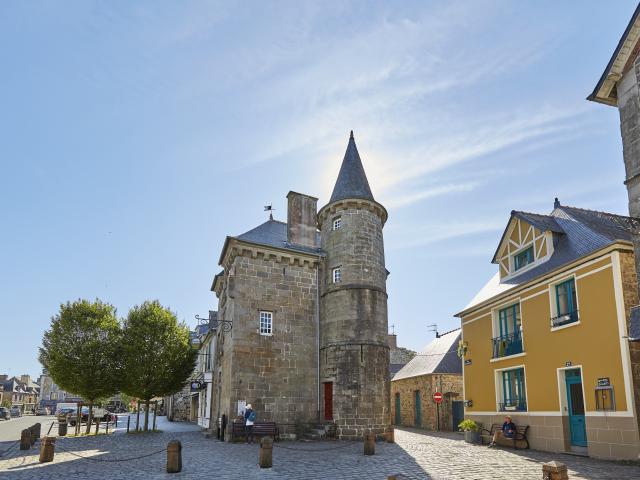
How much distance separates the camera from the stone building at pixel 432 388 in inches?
1043

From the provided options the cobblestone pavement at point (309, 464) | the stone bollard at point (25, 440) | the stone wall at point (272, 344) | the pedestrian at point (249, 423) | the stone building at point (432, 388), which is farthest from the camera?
the stone building at point (432, 388)

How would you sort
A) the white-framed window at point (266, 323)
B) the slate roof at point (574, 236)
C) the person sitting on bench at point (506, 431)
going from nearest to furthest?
the slate roof at point (574, 236), the person sitting on bench at point (506, 431), the white-framed window at point (266, 323)

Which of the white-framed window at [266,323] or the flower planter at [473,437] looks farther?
the white-framed window at [266,323]

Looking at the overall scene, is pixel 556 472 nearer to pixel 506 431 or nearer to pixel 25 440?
pixel 506 431

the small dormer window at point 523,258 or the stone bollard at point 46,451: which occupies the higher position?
the small dormer window at point 523,258

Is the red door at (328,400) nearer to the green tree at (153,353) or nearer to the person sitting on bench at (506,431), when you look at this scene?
the person sitting on bench at (506,431)

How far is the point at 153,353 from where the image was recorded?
2330cm

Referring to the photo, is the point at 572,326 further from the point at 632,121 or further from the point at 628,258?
the point at 632,121

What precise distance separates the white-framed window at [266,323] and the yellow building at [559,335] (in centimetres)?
786

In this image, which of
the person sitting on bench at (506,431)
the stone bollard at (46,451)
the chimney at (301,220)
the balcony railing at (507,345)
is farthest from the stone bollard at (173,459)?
the chimney at (301,220)

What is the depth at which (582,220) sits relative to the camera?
16594 mm

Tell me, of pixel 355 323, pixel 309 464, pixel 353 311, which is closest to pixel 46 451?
pixel 309 464

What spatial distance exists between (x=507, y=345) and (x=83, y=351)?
17.8 meters

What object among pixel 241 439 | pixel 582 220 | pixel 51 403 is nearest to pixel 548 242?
pixel 582 220
